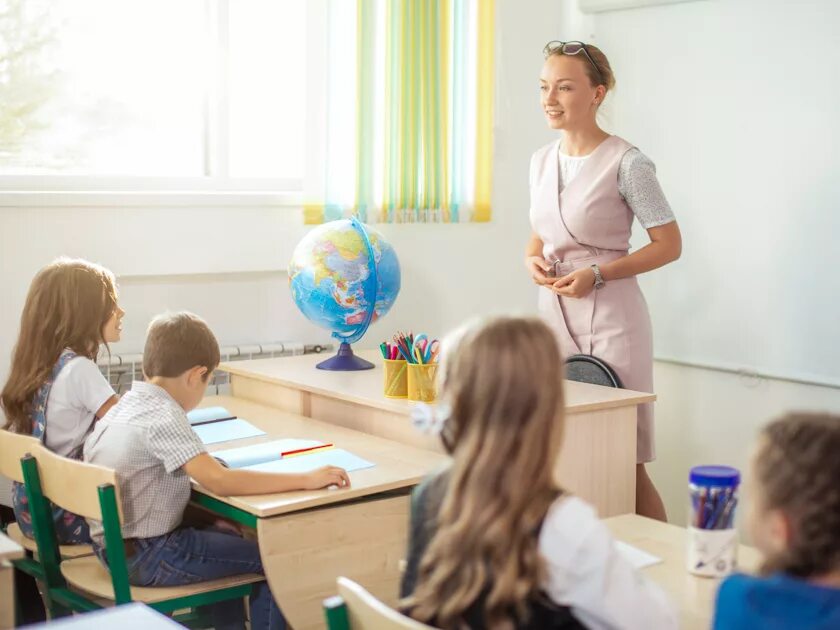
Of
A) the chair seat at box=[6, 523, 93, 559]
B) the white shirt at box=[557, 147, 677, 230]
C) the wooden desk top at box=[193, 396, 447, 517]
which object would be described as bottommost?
the chair seat at box=[6, 523, 93, 559]

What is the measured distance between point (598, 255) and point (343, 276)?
74 centimetres

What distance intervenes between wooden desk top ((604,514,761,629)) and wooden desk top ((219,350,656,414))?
632 millimetres

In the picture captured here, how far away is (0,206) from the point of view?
11.3 feet

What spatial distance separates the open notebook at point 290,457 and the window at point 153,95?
53.8 inches

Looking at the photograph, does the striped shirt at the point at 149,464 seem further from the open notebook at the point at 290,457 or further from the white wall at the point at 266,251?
Result: the white wall at the point at 266,251

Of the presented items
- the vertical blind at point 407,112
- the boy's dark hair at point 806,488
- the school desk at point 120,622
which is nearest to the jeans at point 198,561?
the school desk at point 120,622

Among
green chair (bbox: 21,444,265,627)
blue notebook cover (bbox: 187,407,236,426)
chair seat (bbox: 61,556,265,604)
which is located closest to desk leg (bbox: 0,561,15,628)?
green chair (bbox: 21,444,265,627)

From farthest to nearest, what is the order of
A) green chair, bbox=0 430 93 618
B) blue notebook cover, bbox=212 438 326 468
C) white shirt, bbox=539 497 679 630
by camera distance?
blue notebook cover, bbox=212 438 326 468 < green chair, bbox=0 430 93 618 < white shirt, bbox=539 497 679 630

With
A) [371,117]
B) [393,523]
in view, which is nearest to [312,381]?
[393,523]

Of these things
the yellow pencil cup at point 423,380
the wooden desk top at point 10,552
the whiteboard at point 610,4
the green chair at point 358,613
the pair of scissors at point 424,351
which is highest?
the whiteboard at point 610,4

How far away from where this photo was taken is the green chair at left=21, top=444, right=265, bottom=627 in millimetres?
2262

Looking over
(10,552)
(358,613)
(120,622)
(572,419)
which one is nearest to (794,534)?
(358,613)

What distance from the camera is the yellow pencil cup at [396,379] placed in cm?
296

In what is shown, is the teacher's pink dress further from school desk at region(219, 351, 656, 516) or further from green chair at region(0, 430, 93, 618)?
green chair at region(0, 430, 93, 618)
